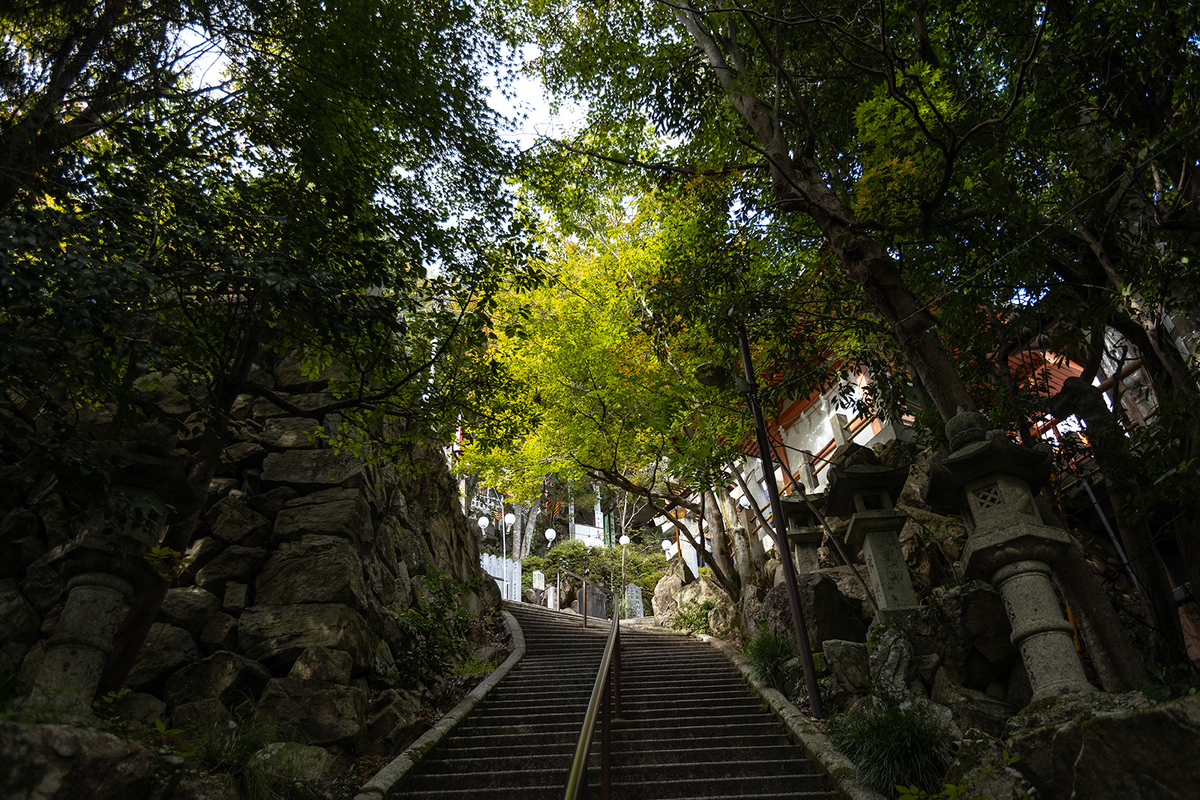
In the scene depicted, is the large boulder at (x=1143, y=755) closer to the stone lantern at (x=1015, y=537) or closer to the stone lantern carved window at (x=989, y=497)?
the stone lantern at (x=1015, y=537)

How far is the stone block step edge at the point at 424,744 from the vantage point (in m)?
6.21

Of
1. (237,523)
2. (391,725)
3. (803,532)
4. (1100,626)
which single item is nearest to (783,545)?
(803,532)

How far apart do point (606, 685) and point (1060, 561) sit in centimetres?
392

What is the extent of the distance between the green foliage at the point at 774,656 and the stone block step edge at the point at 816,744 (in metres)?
0.14

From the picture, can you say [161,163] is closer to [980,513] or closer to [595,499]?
[980,513]

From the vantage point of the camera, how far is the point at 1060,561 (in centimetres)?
A: 527

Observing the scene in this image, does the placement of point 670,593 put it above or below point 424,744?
above

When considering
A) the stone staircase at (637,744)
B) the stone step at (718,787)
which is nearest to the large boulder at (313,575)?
the stone staircase at (637,744)

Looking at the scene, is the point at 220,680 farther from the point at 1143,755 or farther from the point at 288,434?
the point at 1143,755

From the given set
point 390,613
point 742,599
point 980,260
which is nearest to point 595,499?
point 742,599

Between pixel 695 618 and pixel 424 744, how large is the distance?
1004 cm

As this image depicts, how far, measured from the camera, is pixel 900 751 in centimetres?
561

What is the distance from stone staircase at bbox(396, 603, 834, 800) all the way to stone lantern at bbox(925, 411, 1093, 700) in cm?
240

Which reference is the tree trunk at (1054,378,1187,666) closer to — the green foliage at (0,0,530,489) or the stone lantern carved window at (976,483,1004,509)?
the stone lantern carved window at (976,483,1004,509)
